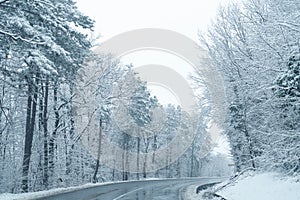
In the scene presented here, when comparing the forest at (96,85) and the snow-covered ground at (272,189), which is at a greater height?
the forest at (96,85)

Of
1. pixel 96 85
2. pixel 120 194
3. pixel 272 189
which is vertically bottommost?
pixel 120 194

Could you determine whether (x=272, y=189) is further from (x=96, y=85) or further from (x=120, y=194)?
(x=96, y=85)

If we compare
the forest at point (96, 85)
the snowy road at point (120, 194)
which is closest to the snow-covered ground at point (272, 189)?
the forest at point (96, 85)

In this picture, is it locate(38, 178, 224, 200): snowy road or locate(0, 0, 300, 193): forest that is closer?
locate(0, 0, 300, 193): forest

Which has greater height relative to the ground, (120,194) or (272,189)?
(272,189)

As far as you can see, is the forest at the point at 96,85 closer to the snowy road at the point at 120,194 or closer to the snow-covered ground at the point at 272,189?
the snow-covered ground at the point at 272,189

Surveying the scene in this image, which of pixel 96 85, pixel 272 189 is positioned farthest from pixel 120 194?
pixel 96 85

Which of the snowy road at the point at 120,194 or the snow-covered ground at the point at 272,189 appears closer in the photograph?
the snow-covered ground at the point at 272,189

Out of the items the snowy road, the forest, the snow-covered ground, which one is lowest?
the snowy road

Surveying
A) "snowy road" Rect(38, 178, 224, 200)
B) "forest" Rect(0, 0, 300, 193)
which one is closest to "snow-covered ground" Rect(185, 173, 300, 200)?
"forest" Rect(0, 0, 300, 193)

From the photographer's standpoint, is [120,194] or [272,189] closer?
[272,189]

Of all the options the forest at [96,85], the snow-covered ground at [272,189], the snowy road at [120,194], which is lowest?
the snowy road at [120,194]

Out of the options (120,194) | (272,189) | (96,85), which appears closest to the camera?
(272,189)

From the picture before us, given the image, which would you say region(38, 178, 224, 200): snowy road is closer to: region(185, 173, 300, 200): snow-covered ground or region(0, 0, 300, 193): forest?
region(0, 0, 300, 193): forest
